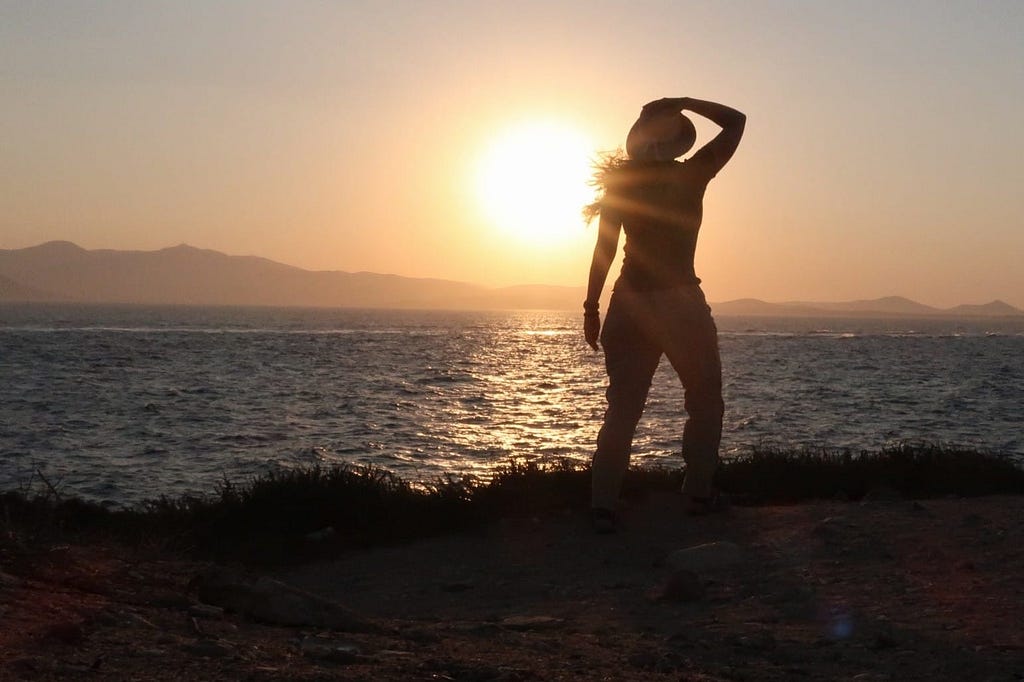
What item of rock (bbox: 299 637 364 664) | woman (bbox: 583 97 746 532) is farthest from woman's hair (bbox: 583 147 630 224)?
rock (bbox: 299 637 364 664)

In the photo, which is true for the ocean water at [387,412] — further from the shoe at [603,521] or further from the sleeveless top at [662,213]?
the sleeveless top at [662,213]

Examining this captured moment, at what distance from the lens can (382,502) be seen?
7.25 m

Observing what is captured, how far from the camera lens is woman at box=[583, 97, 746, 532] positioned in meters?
6.00

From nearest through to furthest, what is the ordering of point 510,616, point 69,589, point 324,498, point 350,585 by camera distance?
point 69,589 → point 510,616 → point 350,585 → point 324,498

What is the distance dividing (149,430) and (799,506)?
18.9m

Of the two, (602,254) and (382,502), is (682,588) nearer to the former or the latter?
(602,254)

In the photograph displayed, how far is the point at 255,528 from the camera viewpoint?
7.16 metres

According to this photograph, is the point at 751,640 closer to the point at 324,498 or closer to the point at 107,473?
the point at 324,498

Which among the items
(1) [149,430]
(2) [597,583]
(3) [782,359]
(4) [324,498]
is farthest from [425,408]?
(3) [782,359]

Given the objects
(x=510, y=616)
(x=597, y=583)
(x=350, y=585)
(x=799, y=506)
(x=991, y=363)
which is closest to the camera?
(x=510, y=616)

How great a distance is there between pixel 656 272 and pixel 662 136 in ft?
2.54

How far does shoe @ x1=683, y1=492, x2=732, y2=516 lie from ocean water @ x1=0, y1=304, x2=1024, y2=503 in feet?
12.4

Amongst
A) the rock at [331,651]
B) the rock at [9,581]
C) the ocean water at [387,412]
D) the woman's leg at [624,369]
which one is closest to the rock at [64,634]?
the rock at [9,581]

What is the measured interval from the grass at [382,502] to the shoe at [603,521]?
2.27 feet
